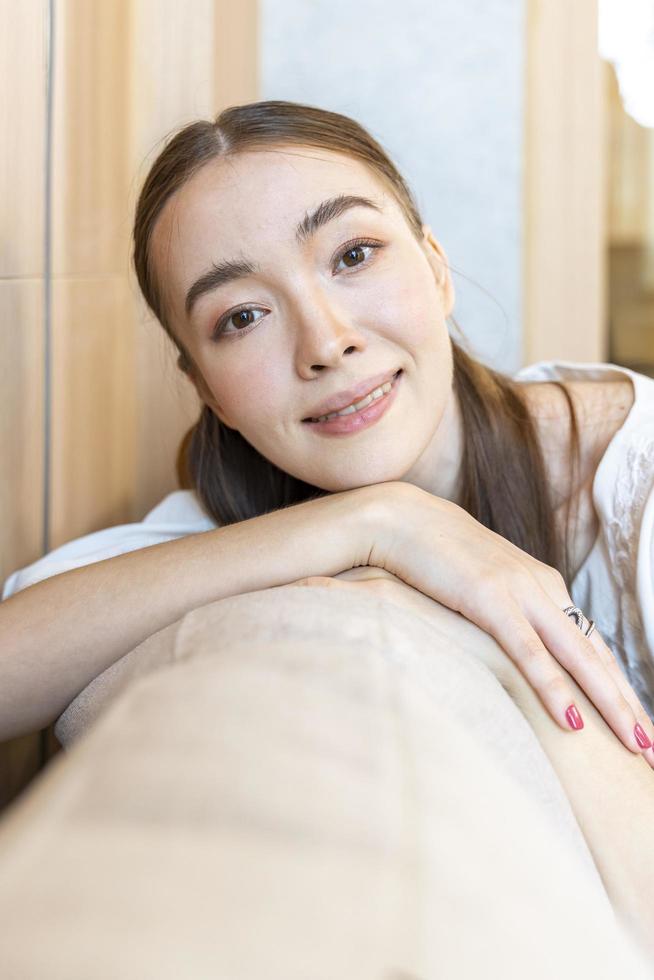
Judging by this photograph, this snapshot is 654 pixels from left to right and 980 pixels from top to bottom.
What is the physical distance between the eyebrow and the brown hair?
92mm

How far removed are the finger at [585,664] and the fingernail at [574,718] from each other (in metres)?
0.05

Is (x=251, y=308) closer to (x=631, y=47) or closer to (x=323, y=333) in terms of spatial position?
(x=323, y=333)

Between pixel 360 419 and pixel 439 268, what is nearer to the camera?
pixel 360 419

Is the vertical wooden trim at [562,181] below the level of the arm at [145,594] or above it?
above

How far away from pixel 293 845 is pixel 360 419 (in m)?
0.80

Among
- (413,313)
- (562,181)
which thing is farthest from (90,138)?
(562,181)

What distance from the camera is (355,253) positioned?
1.21 m

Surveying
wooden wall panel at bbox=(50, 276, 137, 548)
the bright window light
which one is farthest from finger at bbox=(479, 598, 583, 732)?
the bright window light

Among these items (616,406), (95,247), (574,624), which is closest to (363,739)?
(574,624)

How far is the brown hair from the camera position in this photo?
1253 mm

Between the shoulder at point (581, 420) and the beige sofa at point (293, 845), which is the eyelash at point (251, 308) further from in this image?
the beige sofa at point (293, 845)

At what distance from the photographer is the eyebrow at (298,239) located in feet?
3.85

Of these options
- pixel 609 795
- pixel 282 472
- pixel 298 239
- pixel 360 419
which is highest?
pixel 298 239

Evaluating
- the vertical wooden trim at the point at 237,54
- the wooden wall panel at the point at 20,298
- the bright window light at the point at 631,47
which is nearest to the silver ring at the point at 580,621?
the wooden wall panel at the point at 20,298
